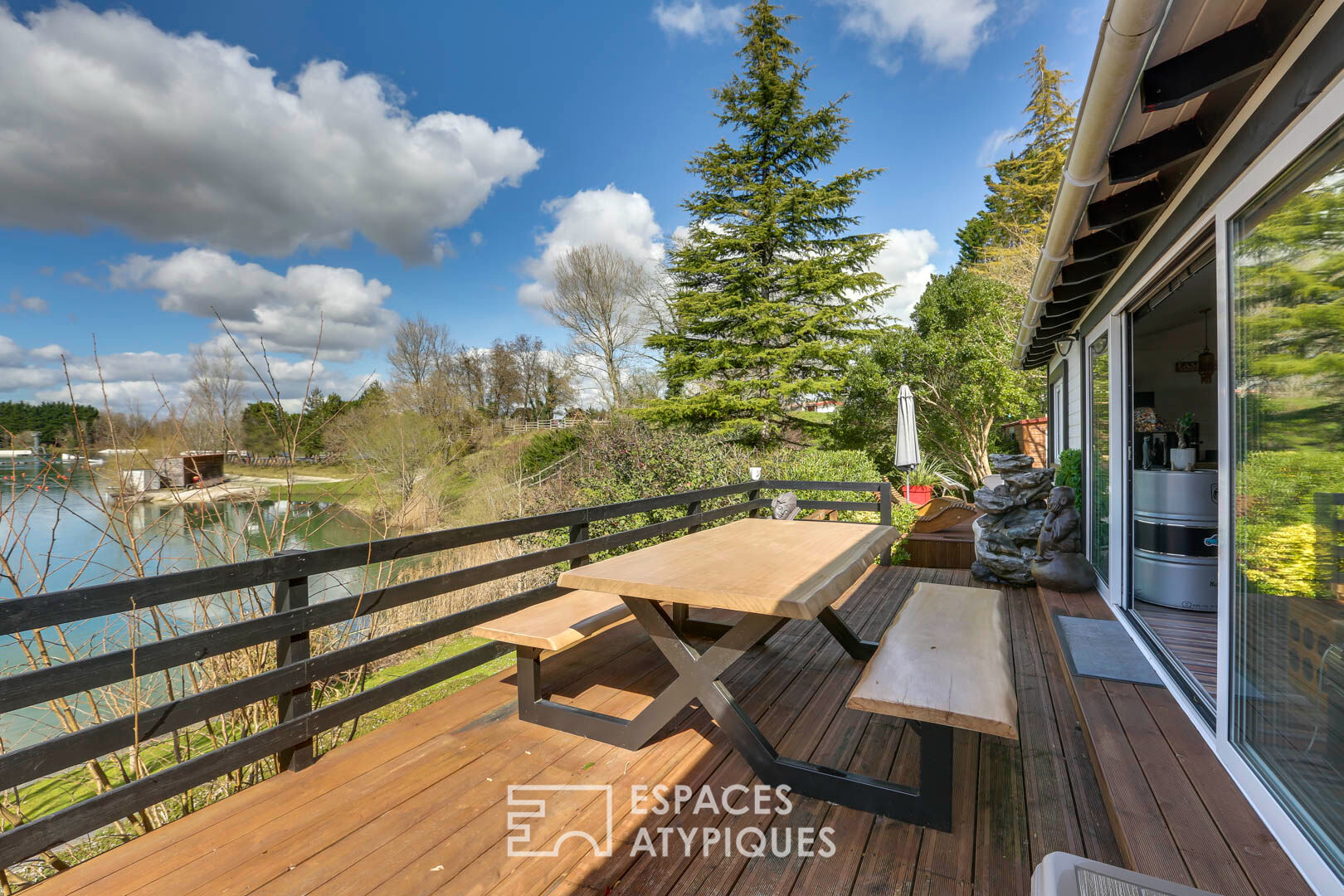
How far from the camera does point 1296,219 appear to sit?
128cm

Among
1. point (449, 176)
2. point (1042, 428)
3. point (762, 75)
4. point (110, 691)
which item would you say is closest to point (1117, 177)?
point (110, 691)

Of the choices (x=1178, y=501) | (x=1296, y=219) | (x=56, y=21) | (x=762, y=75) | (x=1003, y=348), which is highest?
(x=762, y=75)

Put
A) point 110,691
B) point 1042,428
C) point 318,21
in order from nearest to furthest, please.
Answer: point 110,691 → point 318,21 → point 1042,428

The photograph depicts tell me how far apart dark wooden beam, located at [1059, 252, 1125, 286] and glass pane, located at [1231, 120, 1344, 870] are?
1590 mm

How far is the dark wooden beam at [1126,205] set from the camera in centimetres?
225

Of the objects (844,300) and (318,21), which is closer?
(318,21)

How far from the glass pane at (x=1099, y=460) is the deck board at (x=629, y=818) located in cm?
174

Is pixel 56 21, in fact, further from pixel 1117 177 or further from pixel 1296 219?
pixel 1296 219

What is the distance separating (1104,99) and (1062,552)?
3.45 m

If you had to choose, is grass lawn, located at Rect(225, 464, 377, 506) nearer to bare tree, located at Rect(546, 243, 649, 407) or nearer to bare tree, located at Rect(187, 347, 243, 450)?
bare tree, located at Rect(187, 347, 243, 450)

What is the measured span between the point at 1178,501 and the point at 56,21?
10.8 metres

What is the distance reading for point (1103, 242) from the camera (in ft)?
8.98

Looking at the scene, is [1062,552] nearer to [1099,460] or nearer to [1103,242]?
[1099,460]

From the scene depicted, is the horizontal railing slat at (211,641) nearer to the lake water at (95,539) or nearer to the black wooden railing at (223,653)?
the black wooden railing at (223,653)
